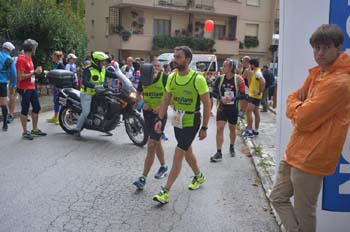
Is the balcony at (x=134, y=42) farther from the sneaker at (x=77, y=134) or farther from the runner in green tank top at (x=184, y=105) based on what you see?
the runner in green tank top at (x=184, y=105)

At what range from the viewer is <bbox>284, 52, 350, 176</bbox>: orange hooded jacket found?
9.84 ft

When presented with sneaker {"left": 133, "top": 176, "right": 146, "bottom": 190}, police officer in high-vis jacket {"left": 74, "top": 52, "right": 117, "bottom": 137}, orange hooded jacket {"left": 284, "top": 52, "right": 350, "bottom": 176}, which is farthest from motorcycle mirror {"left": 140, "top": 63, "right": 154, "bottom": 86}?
orange hooded jacket {"left": 284, "top": 52, "right": 350, "bottom": 176}

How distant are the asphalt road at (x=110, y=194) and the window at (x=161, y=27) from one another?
29.5m

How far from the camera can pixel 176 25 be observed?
3819 cm

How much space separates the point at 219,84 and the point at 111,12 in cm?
2961

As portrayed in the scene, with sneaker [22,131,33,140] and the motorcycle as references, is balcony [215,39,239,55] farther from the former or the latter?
sneaker [22,131,33,140]

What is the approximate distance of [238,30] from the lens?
4200 cm

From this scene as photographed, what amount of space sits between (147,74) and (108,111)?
9.59 feet

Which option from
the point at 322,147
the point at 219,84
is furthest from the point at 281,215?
the point at 219,84

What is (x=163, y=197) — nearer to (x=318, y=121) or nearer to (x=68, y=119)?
(x=318, y=121)

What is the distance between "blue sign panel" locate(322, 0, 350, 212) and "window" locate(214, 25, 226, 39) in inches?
1486

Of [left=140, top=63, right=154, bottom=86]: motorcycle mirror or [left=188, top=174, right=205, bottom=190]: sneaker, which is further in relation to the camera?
[left=140, top=63, right=154, bottom=86]: motorcycle mirror

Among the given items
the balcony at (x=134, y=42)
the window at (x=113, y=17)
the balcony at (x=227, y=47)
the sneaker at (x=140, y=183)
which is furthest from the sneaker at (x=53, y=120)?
the balcony at (x=227, y=47)

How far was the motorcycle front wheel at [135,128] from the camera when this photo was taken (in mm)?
8645
